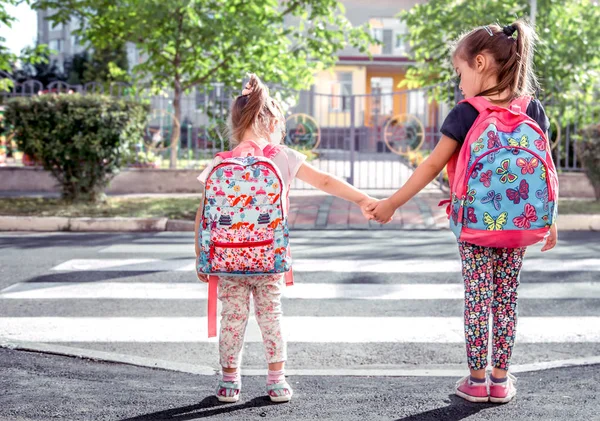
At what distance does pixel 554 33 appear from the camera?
16.3 metres

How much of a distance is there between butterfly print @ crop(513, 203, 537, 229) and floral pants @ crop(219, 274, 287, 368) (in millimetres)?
1046

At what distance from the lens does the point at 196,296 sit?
6621 millimetres

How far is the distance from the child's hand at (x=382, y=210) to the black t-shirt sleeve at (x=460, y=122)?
1.68 feet

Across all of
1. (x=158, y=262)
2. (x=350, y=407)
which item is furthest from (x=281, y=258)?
(x=158, y=262)

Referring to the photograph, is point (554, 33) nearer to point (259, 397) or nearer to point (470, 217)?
point (470, 217)

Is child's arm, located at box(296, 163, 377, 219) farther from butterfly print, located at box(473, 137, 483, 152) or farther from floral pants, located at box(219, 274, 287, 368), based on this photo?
butterfly print, located at box(473, 137, 483, 152)

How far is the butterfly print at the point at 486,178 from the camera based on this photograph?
11.5 feet

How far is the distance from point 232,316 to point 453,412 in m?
1.04

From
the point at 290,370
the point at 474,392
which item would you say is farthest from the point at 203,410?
the point at 474,392

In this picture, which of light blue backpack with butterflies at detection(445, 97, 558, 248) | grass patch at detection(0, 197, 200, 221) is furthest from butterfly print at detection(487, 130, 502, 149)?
grass patch at detection(0, 197, 200, 221)

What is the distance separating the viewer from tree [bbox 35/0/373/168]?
49.4 ft

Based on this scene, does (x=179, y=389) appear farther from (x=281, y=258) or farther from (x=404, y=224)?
(x=404, y=224)

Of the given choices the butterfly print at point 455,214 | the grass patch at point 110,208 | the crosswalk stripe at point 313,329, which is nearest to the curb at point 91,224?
the grass patch at point 110,208

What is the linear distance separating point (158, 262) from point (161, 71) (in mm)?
9158
